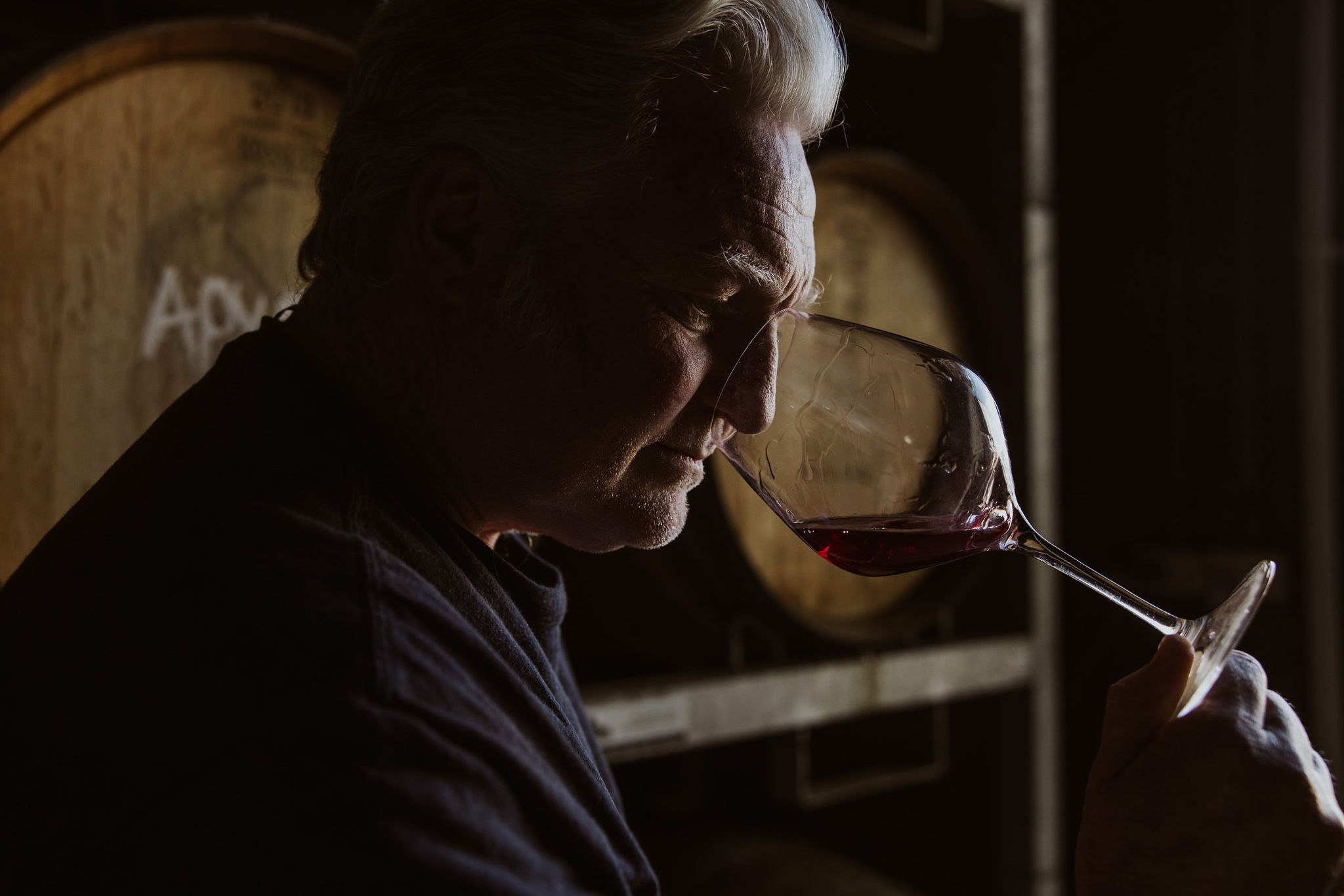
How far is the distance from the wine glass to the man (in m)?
0.04

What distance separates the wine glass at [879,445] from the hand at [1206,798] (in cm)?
18

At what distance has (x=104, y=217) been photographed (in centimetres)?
104

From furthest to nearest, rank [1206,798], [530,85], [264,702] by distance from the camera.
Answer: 1. [530,85]
2. [1206,798]
3. [264,702]

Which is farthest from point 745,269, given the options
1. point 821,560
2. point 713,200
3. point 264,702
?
point 821,560

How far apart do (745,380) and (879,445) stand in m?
0.14

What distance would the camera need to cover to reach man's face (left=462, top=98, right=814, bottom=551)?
33.5 inches

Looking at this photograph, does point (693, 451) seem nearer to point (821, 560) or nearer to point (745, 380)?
point (745, 380)

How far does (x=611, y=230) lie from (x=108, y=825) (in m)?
0.55

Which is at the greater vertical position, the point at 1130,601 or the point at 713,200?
the point at 713,200

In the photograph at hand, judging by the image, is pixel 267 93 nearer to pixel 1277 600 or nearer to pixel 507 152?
pixel 507 152

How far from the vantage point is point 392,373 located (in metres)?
0.85

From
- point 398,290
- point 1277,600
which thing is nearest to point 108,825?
point 398,290

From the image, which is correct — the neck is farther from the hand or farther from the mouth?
the hand

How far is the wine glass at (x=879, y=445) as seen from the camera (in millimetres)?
925
